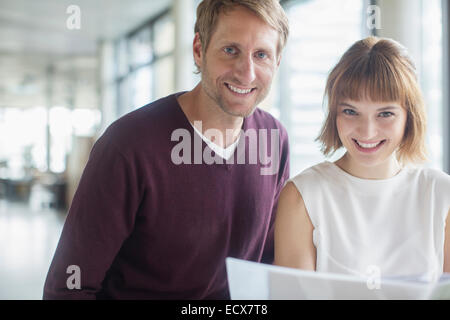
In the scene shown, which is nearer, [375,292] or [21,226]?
[375,292]

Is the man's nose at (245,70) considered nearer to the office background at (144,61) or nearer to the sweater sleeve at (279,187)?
the office background at (144,61)

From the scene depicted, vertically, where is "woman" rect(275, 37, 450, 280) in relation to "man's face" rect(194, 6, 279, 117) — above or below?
below

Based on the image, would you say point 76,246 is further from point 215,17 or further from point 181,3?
point 181,3

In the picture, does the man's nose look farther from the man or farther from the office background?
the office background

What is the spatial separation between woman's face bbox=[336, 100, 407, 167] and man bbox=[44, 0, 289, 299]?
16 centimetres

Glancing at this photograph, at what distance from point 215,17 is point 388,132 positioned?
376mm

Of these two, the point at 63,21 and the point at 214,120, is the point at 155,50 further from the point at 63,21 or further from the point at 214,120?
the point at 214,120

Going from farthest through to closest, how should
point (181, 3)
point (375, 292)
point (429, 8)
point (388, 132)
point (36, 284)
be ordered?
point (181, 3)
point (36, 284)
point (429, 8)
point (388, 132)
point (375, 292)

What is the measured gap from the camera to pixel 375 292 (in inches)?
19.5

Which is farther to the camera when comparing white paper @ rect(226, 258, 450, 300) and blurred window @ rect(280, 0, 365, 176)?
blurred window @ rect(280, 0, 365, 176)

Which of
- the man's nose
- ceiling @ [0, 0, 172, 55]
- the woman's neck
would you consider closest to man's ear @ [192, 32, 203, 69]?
the man's nose

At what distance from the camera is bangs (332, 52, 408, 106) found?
0.78 meters
